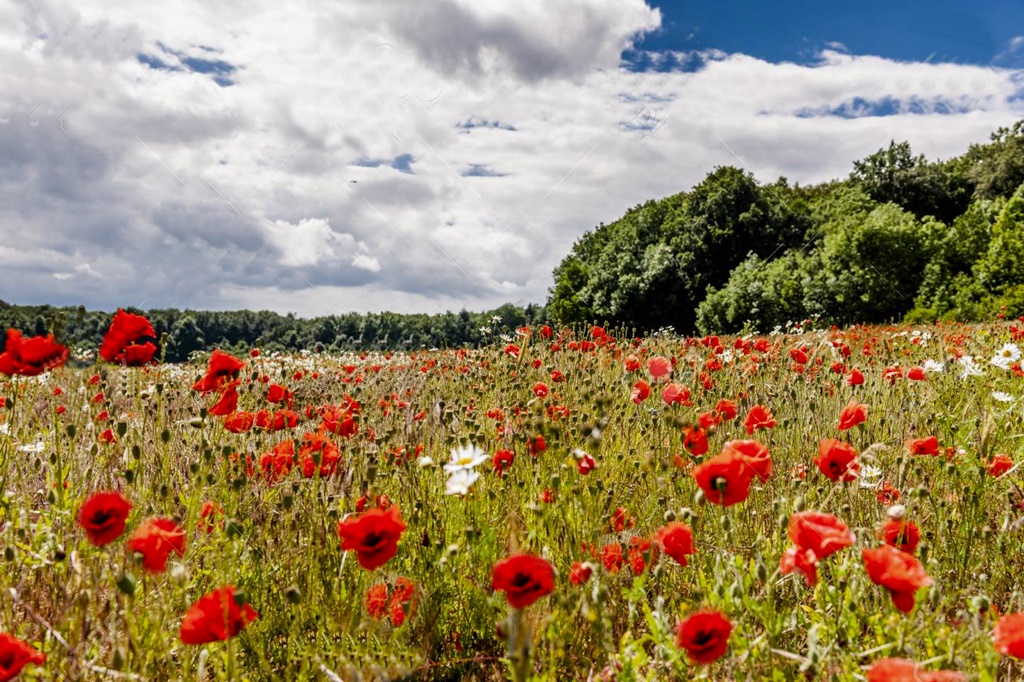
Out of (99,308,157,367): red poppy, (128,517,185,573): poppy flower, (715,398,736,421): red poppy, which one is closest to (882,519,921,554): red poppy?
(715,398,736,421): red poppy

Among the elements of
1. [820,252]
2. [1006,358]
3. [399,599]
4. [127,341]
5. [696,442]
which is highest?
[820,252]

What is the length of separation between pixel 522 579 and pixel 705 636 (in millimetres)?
416

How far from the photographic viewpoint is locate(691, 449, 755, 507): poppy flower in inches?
66.8

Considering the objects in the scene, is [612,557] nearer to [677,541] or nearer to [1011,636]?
[677,541]

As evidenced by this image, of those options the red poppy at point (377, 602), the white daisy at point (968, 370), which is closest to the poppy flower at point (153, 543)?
the red poppy at point (377, 602)

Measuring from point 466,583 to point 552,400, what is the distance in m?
1.67

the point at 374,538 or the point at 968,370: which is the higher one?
the point at 968,370

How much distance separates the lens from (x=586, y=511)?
2770mm

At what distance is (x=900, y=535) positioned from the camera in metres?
1.74

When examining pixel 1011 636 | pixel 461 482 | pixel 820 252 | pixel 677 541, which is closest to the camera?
pixel 1011 636

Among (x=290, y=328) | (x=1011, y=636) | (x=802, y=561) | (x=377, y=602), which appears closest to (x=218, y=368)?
(x=377, y=602)

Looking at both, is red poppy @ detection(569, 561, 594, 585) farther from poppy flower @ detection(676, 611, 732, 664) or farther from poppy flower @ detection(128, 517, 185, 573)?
poppy flower @ detection(128, 517, 185, 573)

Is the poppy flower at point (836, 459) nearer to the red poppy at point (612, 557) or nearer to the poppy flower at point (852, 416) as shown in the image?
the poppy flower at point (852, 416)

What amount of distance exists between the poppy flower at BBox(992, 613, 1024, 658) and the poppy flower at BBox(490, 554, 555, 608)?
834mm
